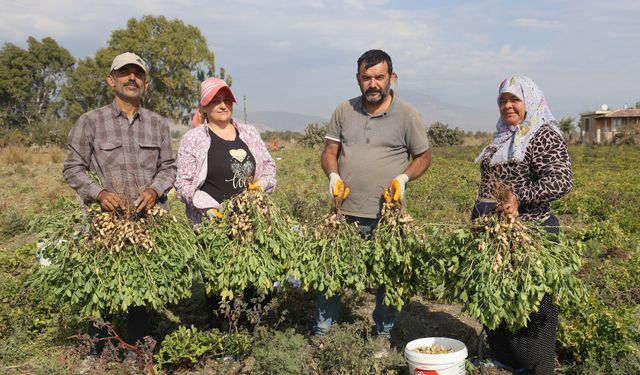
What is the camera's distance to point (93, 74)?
36.5 metres

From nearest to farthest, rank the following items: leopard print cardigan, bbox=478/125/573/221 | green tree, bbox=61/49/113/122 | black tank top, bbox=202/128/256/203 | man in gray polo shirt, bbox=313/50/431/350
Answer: leopard print cardigan, bbox=478/125/573/221, man in gray polo shirt, bbox=313/50/431/350, black tank top, bbox=202/128/256/203, green tree, bbox=61/49/113/122

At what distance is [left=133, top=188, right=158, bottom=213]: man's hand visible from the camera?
10.6 ft

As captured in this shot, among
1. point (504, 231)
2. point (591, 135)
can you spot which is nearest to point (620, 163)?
point (504, 231)

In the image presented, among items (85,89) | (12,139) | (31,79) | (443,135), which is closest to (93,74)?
(85,89)

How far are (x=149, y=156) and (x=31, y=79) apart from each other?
42.8 metres

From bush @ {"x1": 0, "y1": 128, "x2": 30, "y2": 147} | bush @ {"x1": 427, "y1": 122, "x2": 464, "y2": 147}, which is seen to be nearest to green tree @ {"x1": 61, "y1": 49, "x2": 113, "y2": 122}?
bush @ {"x1": 0, "y1": 128, "x2": 30, "y2": 147}

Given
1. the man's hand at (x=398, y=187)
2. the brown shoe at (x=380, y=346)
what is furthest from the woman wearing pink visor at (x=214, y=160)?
the brown shoe at (x=380, y=346)

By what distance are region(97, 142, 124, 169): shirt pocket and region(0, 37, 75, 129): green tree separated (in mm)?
40475

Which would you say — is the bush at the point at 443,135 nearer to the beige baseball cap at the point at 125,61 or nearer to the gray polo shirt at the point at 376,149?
the gray polo shirt at the point at 376,149

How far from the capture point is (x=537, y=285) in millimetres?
2869

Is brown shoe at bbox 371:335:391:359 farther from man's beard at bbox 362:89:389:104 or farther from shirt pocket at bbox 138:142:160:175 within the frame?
shirt pocket at bbox 138:142:160:175

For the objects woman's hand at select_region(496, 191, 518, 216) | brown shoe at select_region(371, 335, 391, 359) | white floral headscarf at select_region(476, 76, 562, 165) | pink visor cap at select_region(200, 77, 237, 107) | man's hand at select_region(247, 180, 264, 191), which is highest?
pink visor cap at select_region(200, 77, 237, 107)

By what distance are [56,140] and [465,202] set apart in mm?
23453

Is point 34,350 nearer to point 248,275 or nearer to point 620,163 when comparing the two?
point 248,275
